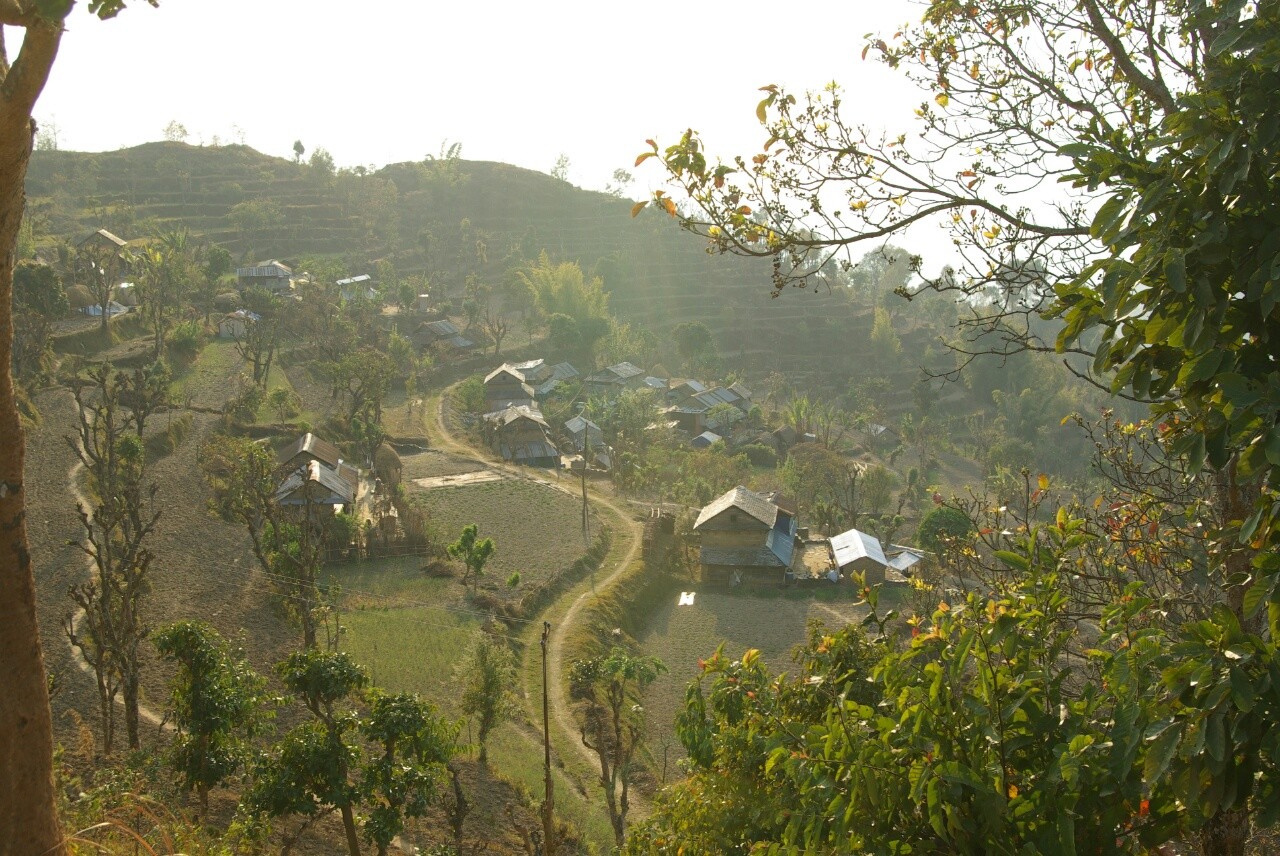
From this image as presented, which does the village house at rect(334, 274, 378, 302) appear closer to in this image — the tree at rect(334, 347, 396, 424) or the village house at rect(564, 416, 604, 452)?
the tree at rect(334, 347, 396, 424)

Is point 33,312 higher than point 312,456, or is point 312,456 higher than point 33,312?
point 33,312

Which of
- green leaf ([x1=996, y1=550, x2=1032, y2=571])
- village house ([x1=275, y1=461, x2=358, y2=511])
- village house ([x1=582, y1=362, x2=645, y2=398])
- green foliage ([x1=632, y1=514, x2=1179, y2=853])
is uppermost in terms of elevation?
village house ([x1=582, y1=362, x2=645, y2=398])

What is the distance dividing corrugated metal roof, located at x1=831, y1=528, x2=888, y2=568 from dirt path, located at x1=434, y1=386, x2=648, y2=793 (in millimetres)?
5977

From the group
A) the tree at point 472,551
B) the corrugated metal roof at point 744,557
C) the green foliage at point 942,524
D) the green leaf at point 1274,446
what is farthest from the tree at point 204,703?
the green foliage at point 942,524

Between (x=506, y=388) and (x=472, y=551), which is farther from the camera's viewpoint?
(x=506, y=388)

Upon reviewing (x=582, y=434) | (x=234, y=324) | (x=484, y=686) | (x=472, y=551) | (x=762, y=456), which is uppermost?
(x=234, y=324)

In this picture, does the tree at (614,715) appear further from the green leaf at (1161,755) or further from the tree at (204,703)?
the green leaf at (1161,755)

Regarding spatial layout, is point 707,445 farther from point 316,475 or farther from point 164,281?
point 164,281

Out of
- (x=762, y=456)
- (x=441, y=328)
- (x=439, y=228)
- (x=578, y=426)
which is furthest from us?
(x=439, y=228)

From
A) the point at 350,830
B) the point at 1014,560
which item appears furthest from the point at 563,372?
the point at 1014,560

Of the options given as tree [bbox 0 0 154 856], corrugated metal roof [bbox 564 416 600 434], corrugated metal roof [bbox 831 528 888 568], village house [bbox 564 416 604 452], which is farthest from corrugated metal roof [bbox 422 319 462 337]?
tree [bbox 0 0 154 856]

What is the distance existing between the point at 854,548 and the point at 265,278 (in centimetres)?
3781

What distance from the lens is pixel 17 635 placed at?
4508 mm

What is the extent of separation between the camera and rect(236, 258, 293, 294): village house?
4944 cm
